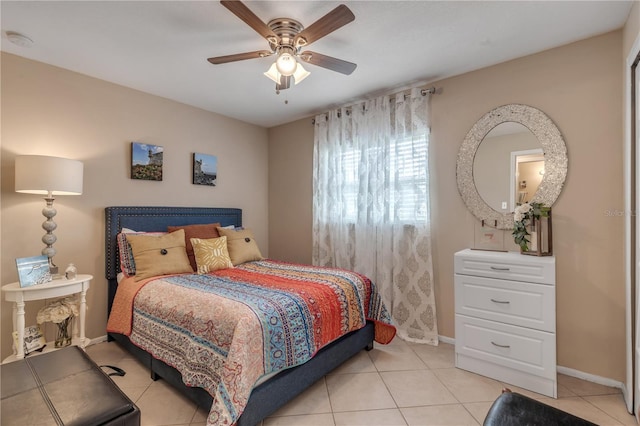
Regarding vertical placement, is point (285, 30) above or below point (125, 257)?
above

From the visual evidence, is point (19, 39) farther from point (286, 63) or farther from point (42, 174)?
point (286, 63)

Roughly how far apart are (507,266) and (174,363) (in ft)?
8.05

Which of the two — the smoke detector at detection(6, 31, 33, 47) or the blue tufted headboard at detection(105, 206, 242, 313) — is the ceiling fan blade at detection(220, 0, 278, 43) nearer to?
the smoke detector at detection(6, 31, 33, 47)

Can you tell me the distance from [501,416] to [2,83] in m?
3.96

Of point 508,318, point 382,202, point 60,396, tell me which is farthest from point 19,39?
point 508,318

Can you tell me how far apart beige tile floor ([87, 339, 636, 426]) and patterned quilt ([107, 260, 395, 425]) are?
276mm

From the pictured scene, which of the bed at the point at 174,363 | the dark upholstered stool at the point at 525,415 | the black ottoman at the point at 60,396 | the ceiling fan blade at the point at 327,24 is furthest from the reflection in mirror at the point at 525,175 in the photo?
the black ottoman at the point at 60,396

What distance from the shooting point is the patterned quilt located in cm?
160

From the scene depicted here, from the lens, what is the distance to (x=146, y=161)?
3191mm

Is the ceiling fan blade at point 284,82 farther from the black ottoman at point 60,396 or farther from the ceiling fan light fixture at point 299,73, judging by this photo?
the black ottoman at point 60,396

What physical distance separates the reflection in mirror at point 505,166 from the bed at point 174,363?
1.45 metres

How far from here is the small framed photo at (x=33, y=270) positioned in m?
2.17

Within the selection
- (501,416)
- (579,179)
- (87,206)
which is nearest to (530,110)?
(579,179)

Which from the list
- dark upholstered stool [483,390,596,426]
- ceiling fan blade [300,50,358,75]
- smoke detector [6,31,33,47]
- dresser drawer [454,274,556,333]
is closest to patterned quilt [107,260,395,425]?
dresser drawer [454,274,556,333]
